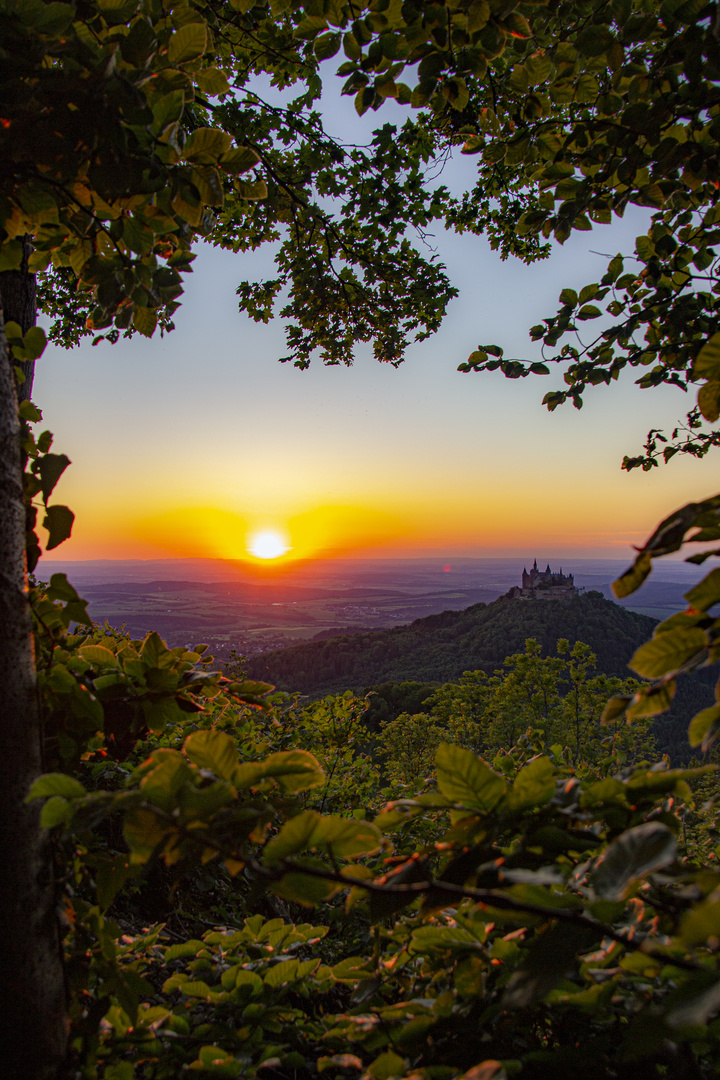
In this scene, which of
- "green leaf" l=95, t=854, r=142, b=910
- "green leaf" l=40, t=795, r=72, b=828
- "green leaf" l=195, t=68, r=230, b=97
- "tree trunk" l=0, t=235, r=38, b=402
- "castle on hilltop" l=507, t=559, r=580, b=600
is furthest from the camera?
"castle on hilltop" l=507, t=559, r=580, b=600

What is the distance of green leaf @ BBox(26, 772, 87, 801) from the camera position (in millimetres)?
741

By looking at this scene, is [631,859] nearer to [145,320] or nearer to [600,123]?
[145,320]

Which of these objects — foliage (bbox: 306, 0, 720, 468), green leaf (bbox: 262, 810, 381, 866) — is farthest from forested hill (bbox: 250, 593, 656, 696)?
green leaf (bbox: 262, 810, 381, 866)

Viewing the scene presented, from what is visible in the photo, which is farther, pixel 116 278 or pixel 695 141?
pixel 695 141

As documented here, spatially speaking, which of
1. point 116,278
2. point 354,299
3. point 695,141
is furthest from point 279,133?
point 116,278

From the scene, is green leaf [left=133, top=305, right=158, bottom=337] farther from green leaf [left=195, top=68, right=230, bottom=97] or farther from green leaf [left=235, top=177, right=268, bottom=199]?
green leaf [left=195, top=68, right=230, bottom=97]

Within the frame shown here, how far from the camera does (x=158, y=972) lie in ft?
6.24

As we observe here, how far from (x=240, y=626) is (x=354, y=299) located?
41.0m

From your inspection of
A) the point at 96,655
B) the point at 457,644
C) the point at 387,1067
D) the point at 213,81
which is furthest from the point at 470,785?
the point at 457,644

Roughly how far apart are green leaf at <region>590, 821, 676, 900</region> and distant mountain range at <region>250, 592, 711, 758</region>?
141ft

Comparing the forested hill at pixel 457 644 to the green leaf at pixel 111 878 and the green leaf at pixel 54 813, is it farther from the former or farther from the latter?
the green leaf at pixel 54 813

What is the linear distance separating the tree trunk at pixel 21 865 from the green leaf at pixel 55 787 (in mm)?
191

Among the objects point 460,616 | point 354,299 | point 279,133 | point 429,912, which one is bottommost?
point 460,616

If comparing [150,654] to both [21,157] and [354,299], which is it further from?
[354,299]
